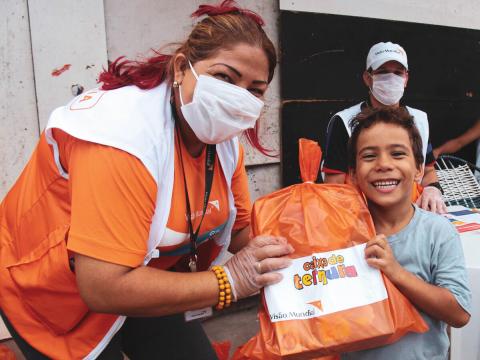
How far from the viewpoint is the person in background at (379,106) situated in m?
2.27

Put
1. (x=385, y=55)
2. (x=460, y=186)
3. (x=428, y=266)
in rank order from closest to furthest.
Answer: (x=428, y=266) < (x=385, y=55) < (x=460, y=186)

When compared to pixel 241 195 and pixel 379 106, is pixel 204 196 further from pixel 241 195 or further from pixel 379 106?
pixel 379 106

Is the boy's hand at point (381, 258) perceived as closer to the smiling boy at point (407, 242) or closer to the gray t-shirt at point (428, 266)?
the smiling boy at point (407, 242)

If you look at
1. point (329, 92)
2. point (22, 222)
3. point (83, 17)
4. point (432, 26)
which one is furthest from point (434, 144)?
point (22, 222)

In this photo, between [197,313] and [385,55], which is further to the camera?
[385,55]

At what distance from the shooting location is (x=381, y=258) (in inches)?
47.1

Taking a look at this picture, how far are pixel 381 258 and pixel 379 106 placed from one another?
4.27 feet

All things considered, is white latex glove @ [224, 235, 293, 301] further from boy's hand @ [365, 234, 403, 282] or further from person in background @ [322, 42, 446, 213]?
person in background @ [322, 42, 446, 213]

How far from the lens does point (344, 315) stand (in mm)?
1140

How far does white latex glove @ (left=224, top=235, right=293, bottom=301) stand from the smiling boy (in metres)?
0.25

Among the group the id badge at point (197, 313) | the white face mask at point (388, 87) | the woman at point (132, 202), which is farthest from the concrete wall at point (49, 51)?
the id badge at point (197, 313)

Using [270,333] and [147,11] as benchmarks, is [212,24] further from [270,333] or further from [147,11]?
[147,11]

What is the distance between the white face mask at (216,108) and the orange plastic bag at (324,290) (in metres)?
0.26

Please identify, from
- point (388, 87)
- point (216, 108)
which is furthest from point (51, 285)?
point (388, 87)
